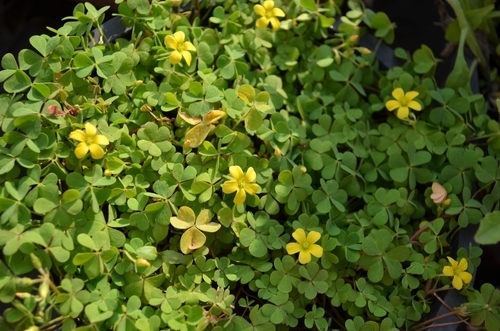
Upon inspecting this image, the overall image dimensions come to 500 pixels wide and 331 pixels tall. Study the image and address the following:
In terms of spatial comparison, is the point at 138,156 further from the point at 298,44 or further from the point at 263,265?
the point at 298,44

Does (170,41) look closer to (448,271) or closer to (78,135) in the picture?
(78,135)

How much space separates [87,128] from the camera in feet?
3.57

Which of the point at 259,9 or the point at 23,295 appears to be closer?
the point at 23,295

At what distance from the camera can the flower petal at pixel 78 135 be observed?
3.52ft

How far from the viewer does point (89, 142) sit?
43.3 inches

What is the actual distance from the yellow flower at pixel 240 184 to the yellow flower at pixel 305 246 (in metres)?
0.14

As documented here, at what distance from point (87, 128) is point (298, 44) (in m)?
0.65

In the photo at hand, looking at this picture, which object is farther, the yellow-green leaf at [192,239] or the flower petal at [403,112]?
the flower petal at [403,112]

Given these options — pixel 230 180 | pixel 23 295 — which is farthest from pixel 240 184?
pixel 23 295

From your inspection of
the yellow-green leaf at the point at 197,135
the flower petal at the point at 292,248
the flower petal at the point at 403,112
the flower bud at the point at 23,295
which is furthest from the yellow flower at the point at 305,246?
the flower bud at the point at 23,295

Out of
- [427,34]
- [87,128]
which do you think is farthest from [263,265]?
[427,34]

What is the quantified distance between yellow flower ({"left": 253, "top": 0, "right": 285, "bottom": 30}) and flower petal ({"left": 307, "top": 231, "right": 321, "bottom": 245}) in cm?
54

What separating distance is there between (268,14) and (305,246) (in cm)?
60

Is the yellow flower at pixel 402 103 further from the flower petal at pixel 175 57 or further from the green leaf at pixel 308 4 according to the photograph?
the flower petal at pixel 175 57
